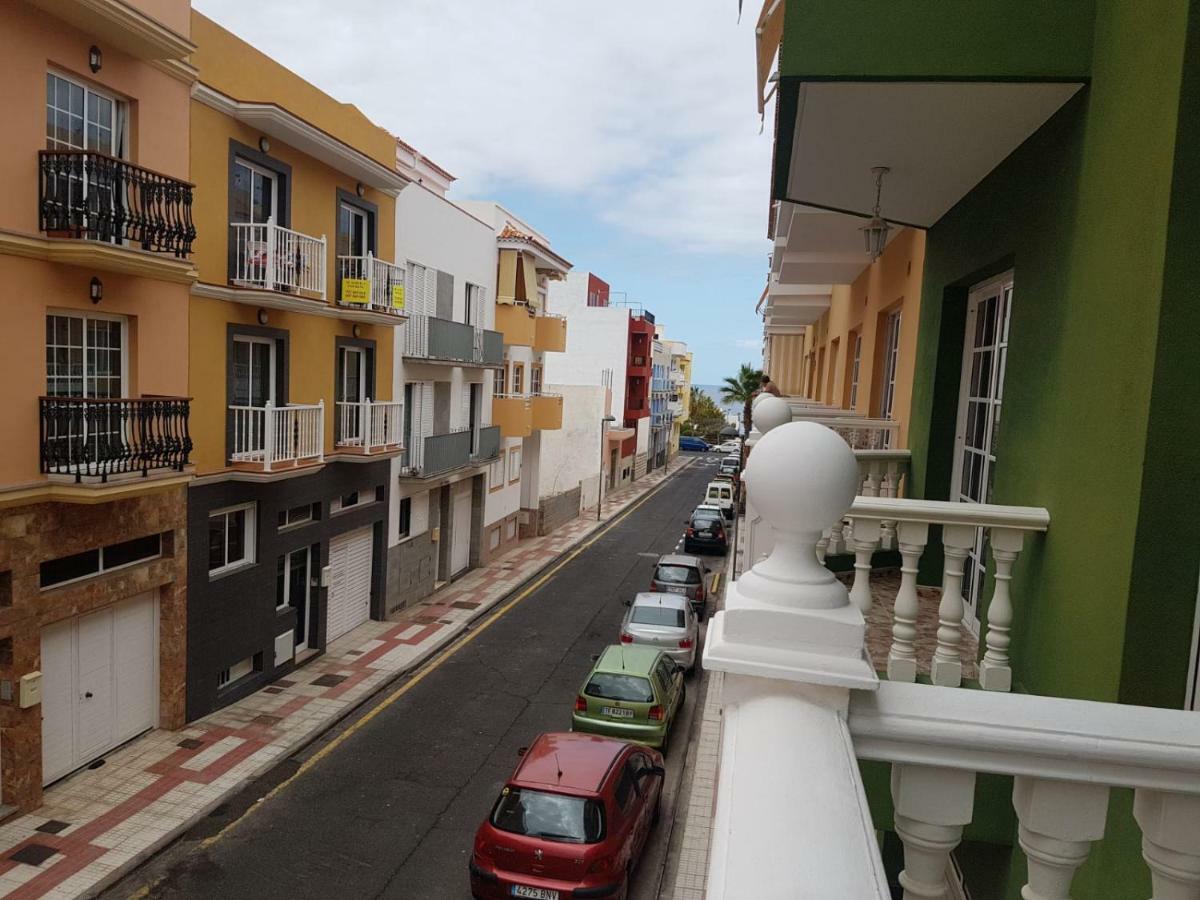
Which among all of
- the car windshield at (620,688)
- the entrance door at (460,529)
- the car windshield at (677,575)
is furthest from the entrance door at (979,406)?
the entrance door at (460,529)

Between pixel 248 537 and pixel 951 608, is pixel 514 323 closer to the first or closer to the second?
pixel 248 537

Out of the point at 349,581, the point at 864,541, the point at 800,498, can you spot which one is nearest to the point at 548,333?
the point at 349,581

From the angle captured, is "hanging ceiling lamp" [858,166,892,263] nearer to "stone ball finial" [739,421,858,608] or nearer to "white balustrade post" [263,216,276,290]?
"stone ball finial" [739,421,858,608]

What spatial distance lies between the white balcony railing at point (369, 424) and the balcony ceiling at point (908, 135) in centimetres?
1192

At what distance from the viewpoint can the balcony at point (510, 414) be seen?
25516 millimetres

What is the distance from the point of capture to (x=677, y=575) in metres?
20.2

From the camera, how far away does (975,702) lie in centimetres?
178

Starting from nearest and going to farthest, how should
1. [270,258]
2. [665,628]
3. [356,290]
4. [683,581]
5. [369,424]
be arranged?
1. [270,258]
2. [665,628]
3. [356,290]
4. [369,424]
5. [683,581]

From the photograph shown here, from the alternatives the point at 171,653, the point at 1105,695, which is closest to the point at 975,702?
the point at 1105,695

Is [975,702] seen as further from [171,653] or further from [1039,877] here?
[171,653]

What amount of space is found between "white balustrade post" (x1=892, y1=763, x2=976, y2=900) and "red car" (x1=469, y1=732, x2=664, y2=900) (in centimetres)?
715

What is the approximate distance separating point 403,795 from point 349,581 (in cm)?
775

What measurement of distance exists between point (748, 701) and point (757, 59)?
493 cm

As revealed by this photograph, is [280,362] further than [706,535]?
No
